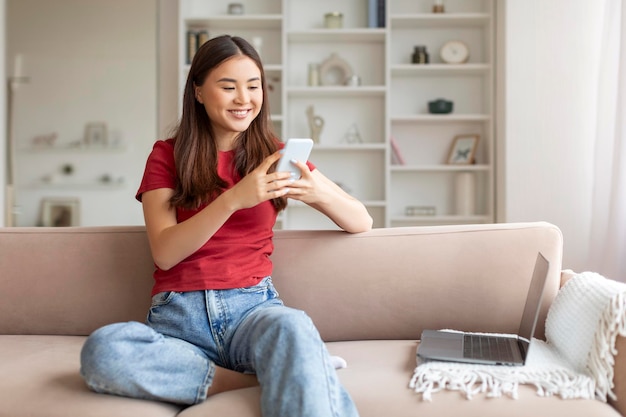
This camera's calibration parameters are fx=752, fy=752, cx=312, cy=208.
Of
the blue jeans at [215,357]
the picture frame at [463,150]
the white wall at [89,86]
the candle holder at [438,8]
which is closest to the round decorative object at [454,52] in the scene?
the candle holder at [438,8]

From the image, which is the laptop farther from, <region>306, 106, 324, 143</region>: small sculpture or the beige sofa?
<region>306, 106, 324, 143</region>: small sculpture

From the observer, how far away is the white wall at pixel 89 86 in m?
4.80

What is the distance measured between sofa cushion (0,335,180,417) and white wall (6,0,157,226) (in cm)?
313

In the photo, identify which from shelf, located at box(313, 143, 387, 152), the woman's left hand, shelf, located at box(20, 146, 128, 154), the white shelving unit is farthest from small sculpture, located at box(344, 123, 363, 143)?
the woman's left hand

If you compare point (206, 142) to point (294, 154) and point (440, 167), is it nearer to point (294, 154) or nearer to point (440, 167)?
point (294, 154)

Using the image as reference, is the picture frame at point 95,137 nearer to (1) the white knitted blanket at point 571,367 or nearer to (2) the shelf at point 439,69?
(2) the shelf at point 439,69

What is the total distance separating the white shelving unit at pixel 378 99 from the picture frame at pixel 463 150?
0.26ft

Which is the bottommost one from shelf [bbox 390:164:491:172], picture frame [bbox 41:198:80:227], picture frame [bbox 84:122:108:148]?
picture frame [bbox 41:198:80:227]

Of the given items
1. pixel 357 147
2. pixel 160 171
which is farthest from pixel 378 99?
pixel 160 171

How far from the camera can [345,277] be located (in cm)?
202

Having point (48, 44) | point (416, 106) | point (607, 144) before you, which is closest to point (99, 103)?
point (48, 44)

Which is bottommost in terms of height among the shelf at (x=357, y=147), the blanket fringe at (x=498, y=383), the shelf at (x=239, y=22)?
the blanket fringe at (x=498, y=383)

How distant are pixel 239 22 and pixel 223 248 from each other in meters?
3.16

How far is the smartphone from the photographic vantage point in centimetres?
169
